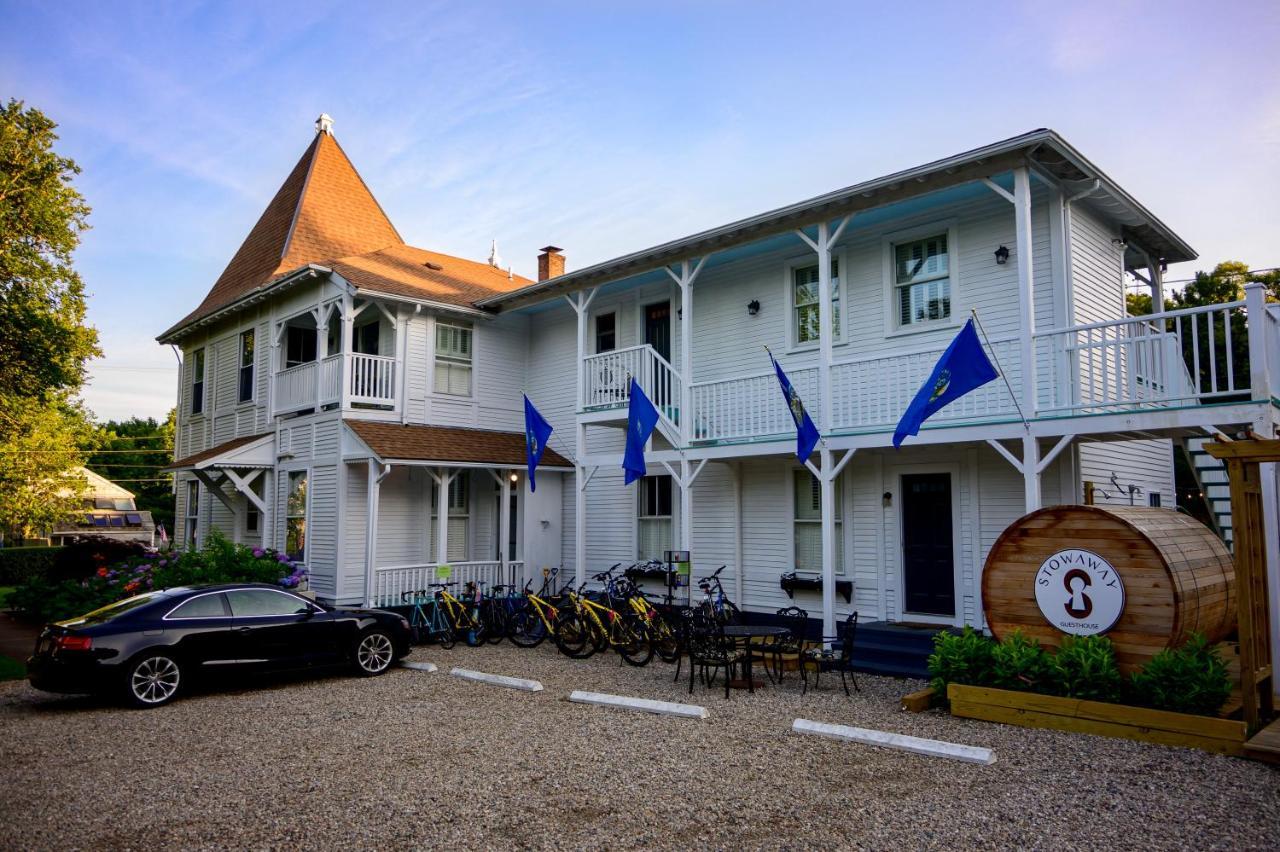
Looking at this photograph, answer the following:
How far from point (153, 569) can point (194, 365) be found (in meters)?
9.83

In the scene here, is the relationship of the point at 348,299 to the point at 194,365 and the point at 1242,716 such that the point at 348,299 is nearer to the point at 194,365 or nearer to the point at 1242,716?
the point at 194,365

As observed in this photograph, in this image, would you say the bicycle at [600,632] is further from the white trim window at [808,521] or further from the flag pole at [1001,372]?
the flag pole at [1001,372]

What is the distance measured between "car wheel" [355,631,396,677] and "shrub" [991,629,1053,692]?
793cm

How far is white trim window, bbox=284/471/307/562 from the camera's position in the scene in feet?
58.5

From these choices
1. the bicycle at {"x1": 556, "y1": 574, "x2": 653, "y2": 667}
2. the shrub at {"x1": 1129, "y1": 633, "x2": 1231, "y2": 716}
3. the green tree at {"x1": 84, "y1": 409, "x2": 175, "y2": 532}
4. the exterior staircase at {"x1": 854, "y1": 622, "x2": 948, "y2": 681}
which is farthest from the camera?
the green tree at {"x1": 84, "y1": 409, "x2": 175, "y2": 532}

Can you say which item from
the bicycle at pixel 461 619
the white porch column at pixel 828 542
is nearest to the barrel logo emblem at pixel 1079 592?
the white porch column at pixel 828 542

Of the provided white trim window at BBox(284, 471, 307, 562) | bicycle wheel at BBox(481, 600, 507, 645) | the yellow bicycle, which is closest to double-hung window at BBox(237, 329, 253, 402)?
white trim window at BBox(284, 471, 307, 562)

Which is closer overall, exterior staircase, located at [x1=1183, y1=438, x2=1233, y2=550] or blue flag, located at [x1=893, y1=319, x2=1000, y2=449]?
blue flag, located at [x1=893, y1=319, x2=1000, y2=449]

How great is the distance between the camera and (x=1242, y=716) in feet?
24.8

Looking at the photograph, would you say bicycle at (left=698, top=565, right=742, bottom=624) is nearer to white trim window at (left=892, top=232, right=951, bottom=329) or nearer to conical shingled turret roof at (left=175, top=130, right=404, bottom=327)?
white trim window at (left=892, top=232, right=951, bottom=329)

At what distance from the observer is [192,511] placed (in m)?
23.3

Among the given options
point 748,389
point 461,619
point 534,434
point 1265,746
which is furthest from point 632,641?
point 1265,746

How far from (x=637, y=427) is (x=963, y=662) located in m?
6.05

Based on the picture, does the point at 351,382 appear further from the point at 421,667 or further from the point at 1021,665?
the point at 1021,665
